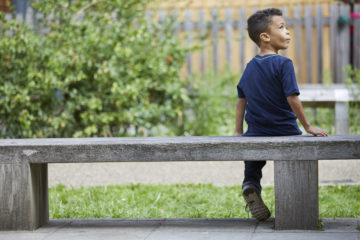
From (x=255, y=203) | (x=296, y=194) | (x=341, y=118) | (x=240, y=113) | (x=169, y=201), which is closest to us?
(x=296, y=194)

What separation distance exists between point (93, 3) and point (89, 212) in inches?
156

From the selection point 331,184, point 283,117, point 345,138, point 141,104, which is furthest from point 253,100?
point 141,104

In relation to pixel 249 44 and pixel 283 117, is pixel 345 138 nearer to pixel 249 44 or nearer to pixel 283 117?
pixel 283 117

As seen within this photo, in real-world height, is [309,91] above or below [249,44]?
below

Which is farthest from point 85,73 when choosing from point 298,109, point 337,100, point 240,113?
point 298,109

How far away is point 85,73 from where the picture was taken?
744 cm

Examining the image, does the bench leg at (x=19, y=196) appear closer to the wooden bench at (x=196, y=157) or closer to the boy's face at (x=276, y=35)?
the wooden bench at (x=196, y=157)

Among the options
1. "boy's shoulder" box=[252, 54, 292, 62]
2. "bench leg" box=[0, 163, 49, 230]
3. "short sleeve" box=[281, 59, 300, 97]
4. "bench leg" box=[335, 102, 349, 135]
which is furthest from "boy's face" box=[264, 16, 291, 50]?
"bench leg" box=[335, 102, 349, 135]

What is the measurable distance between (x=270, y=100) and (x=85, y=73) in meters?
4.25

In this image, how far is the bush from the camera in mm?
7004

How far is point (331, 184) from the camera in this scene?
527cm

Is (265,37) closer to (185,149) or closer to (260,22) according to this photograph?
(260,22)

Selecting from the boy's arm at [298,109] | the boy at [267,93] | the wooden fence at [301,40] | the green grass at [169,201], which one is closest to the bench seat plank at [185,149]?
the boy's arm at [298,109]

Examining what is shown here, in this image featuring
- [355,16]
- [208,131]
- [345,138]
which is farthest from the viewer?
[355,16]
